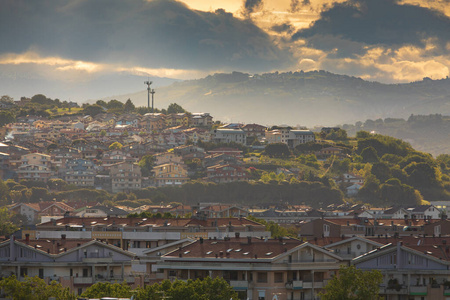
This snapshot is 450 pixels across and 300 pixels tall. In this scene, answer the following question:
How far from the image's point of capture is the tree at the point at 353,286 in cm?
4875

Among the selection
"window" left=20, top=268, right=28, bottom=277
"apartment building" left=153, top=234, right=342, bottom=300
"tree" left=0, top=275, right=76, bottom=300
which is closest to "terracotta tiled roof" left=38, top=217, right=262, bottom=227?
"window" left=20, top=268, right=28, bottom=277

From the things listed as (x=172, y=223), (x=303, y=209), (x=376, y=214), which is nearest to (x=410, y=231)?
(x=172, y=223)

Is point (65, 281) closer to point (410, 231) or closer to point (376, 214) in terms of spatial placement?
point (410, 231)

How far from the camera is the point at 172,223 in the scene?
8619 cm

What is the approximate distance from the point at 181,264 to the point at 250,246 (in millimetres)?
3371

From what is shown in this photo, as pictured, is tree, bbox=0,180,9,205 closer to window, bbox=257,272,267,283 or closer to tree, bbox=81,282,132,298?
window, bbox=257,272,267,283

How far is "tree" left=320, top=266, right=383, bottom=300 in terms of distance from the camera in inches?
1919

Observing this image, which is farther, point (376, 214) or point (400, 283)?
point (376, 214)

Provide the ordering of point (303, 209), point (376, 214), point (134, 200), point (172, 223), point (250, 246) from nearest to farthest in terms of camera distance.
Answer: point (250, 246), point (172, 223), point (376, 214), point (303, 209), point (134, 200)

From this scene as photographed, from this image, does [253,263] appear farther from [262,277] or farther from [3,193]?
[3,193]

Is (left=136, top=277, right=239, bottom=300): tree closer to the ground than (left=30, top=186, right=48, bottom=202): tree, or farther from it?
farther from it

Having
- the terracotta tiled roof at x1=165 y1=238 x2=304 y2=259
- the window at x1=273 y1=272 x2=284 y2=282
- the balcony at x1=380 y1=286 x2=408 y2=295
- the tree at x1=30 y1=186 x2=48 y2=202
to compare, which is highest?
the terracotta tiled roof at x1=165 y1=238 x2=304 y2=259

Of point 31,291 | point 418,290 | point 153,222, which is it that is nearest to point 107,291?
point 31,291

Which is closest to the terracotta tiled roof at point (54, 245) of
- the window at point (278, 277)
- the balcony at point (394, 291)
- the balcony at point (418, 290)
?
the window at point (278, 277)
